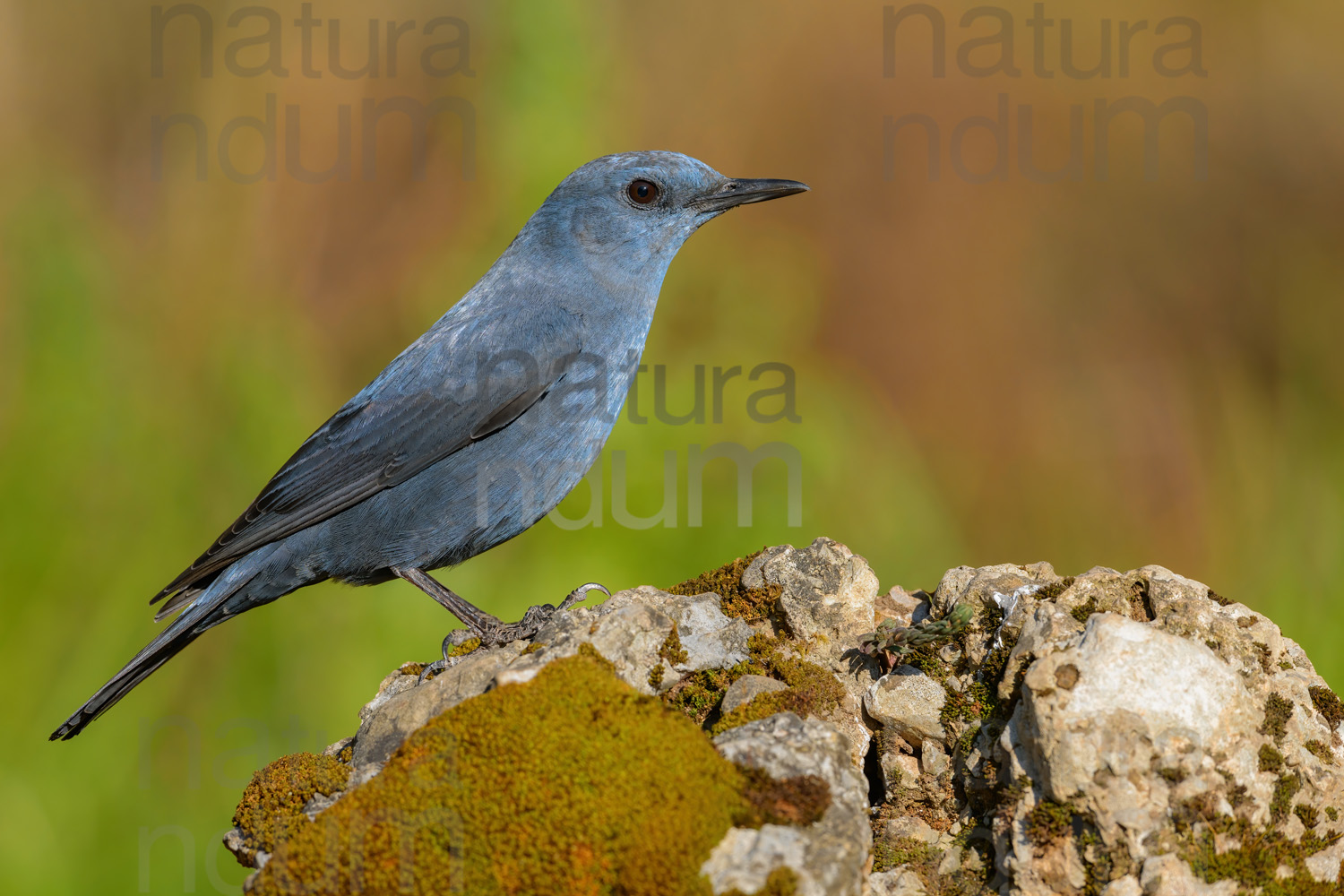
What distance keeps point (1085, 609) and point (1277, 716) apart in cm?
55

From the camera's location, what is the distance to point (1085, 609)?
2.96m

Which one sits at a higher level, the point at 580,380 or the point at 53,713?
the point at 580,380

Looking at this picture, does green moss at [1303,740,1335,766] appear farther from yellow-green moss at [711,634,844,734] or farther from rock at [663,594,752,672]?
rock at [663,594,752,672]

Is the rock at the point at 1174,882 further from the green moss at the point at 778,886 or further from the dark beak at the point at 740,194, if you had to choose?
the dark beak at the point at 740,194

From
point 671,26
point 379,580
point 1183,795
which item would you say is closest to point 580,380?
point 379,580

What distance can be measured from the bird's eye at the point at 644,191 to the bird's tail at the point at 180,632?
7.74 feet

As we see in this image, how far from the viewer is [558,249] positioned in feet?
15.9

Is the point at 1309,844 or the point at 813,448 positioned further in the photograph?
the point at 813,448

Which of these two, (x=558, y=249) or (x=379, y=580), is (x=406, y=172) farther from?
(x=379, y=580)

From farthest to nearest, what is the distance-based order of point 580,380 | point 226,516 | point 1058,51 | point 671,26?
1. point 671,26
2. point 1058,51
3. point 226,516
4. point 580,380

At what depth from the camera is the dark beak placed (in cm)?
481

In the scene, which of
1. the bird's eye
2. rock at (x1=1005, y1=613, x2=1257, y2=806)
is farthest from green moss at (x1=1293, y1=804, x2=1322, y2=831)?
the bird's eye

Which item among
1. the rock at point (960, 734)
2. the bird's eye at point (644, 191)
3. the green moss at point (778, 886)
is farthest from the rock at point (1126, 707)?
the bird's eye at point (644, 191)

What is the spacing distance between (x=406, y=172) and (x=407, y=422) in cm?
595
